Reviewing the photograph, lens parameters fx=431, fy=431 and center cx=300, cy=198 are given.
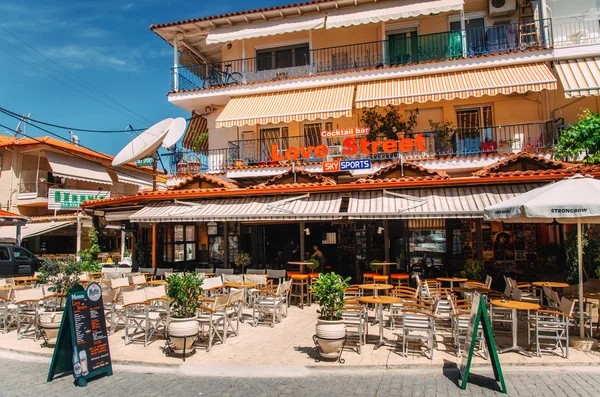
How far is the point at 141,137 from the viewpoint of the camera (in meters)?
17.5

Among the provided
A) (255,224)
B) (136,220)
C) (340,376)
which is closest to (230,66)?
(255,224)

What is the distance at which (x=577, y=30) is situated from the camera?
1717 centimetres

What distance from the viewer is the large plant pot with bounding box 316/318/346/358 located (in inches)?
278

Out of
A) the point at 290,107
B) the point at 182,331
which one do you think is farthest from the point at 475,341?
the point at 290,107

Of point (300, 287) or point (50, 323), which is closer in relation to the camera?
point (50, 323)

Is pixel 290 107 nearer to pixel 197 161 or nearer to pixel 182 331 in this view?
pixel 197 161

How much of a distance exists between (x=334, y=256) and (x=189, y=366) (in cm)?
995

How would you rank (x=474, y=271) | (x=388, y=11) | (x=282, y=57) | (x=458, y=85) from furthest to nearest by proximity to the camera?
(x=282, y=57) < (x=388, y=11) < (x=458, y=85) < (x=474, y=271)

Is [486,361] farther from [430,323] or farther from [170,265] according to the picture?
[170,265]

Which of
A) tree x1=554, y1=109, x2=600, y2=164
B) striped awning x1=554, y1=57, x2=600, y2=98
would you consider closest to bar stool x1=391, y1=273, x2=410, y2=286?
tree x1=554, y1=109, x2=600, y2=164

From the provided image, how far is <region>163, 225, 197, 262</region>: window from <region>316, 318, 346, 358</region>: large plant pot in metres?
10.6

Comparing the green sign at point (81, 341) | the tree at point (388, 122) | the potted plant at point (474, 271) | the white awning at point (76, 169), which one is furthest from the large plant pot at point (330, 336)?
the white awning at point (76, 169)

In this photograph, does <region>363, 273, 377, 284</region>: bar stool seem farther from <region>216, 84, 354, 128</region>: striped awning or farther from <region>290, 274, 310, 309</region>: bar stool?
<region>216, 84, 354, 128</region>: striped awning

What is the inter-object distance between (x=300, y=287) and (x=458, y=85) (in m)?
9.76
